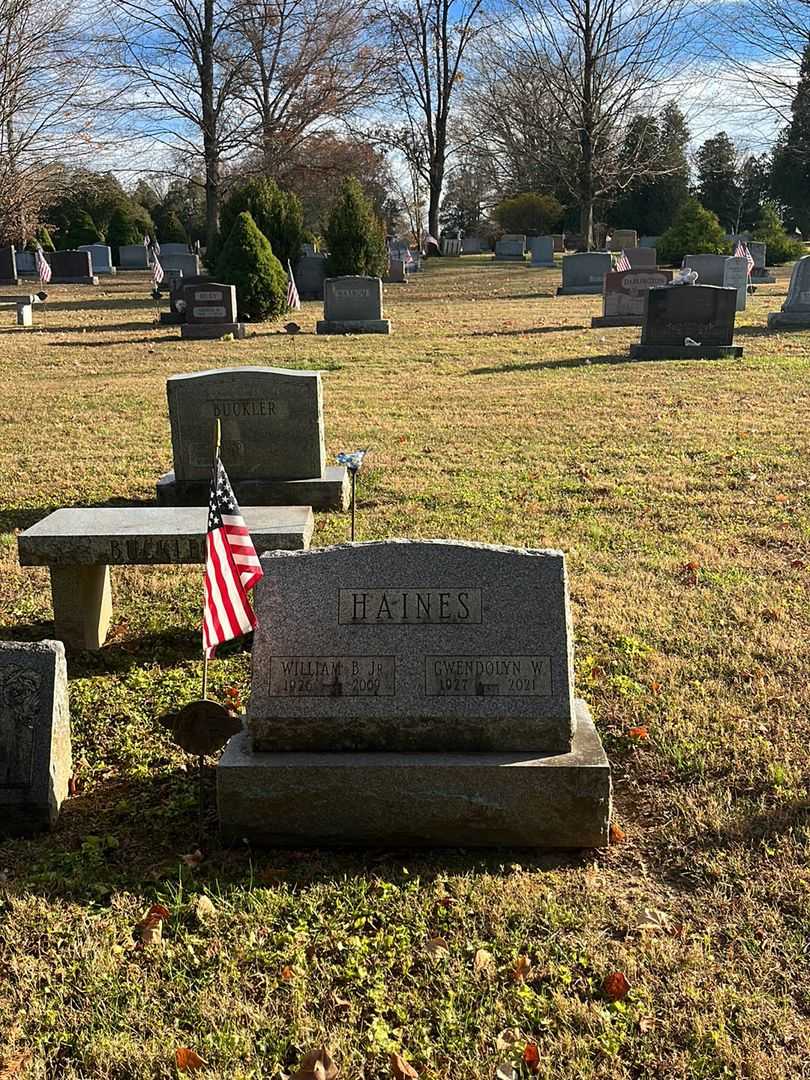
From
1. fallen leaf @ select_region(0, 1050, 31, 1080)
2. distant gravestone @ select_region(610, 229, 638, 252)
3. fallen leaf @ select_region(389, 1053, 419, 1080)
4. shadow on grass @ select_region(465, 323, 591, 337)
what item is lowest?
fallen leaf @ select_region(0, 1050, 31, 1080)

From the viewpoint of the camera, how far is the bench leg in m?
5.40

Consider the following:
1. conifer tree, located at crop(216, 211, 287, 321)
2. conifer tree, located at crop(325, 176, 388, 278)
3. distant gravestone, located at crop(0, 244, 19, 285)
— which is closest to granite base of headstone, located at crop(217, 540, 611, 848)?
conifer tree, located at crop(216, 211, 287, 321)

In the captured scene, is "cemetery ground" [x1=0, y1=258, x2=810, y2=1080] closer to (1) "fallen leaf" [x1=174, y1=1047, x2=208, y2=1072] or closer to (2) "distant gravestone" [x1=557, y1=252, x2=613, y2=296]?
(1) "fallen leaf" [x1=174, y1=1047, x2=208, y2=1072]

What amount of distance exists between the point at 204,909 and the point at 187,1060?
0.63 m

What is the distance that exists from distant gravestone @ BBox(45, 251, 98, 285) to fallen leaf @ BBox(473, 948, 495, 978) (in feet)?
124

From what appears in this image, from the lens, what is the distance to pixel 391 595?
3.58 metres

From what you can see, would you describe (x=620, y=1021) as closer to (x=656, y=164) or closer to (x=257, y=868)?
(x=257, y=868)

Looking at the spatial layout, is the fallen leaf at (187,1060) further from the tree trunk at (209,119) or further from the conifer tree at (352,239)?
the tree trunk at (209,119)

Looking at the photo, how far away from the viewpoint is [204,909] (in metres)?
3.22

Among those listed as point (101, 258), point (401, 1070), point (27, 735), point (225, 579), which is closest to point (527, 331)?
point (225, 579)

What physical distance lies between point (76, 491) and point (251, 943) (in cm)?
600

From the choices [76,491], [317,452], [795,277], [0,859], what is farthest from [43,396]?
[795,277]

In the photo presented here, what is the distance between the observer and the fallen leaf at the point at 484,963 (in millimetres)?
2945

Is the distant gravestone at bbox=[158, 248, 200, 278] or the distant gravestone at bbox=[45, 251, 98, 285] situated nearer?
the distant gravestone at bbox=[158, 248, 200, 278]
